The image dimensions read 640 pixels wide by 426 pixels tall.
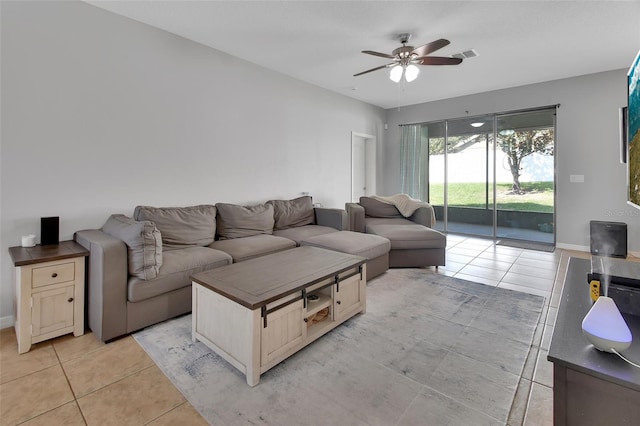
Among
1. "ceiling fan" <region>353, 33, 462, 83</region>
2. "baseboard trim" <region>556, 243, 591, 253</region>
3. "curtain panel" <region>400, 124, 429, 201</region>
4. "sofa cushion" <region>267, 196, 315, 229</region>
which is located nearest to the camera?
"ceiling fan" <region>353, 33, 462, 83</region>

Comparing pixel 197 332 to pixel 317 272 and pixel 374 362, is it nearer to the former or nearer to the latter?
pixel 317 272

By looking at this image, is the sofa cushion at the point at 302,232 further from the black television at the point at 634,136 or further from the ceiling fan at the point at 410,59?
the black television at the point at 634,136

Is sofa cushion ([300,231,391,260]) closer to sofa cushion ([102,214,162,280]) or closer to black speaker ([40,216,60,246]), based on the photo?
sofa cushion ([102,214,162,280])

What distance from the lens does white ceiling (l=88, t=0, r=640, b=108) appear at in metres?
2.72

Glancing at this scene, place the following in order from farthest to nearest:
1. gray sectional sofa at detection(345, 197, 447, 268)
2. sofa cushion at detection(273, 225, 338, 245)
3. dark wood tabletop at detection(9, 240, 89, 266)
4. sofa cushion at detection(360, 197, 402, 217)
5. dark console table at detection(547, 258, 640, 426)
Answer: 1. sofa cushion at detection(360, 197, 402, 217)
2. gray sectional sofa at detection(345, 197, 447, 268)
3. sofa cushion at detection(273, 225, 338, 245)
4. dark wood tabletop at detection(9, 240, 89, 266)
5. dark console table at detection(547, 258, 640, 426)

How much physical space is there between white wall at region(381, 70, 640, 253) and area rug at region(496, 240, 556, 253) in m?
0.22

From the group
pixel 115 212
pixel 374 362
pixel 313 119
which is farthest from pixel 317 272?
pixel 313 119

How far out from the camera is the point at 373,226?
412 centimetres

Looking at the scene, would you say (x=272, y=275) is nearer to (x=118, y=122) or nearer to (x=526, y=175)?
(x=118, y=122)

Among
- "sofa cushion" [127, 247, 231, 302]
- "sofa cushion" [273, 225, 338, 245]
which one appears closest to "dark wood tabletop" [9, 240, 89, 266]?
"sofa cushion" [127, 247, 231, 302]

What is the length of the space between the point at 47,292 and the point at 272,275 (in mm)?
1543

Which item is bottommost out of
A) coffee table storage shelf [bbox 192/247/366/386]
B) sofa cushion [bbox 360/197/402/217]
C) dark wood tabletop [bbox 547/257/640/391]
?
coffee table storage shelf [bbox 192/247/366/386]

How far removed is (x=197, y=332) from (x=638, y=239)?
581 centimetres

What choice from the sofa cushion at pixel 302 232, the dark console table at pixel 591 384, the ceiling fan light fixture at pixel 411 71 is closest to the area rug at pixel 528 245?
the sofa cushion at pixel 302 232
